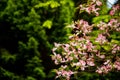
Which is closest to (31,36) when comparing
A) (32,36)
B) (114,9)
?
(32,36)

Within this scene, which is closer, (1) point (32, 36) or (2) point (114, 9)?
(2) point (114, 9)

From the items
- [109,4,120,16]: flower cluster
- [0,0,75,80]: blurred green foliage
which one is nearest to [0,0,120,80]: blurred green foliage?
[0,0,75,80]: blurred green foliage

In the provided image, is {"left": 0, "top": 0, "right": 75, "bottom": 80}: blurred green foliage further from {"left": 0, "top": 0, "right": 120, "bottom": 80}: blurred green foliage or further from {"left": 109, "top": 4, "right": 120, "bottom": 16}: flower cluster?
{"left": 109, "top": 4, "right": 120, "bottom": 16}: flower cluster

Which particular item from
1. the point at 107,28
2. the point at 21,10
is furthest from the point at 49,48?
the point at 107,28

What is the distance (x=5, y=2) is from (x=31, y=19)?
1.36 m

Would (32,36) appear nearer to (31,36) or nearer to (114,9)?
(31,36)

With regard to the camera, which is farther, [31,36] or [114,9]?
[31,36]

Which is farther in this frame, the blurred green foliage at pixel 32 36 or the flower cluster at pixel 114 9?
the blurred green foliage at pixel 32 36

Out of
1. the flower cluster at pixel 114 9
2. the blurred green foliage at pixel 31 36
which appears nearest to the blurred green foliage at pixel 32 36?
the blurred green foliage at pixel 31 36

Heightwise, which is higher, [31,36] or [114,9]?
[31,36]

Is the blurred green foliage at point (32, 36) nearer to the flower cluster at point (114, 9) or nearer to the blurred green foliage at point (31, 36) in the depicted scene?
the blurred green foliage at point (31, 36)

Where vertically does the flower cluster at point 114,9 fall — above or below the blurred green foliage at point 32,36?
below

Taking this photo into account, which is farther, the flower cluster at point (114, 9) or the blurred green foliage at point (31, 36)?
the blurred green foliage at point (31, 36)

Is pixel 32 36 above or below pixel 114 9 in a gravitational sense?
above
